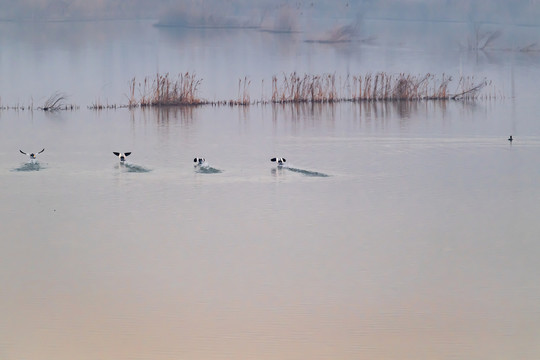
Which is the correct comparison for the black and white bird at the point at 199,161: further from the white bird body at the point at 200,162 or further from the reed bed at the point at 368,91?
Result: the reed bed at the point at 368,91

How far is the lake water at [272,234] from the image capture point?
5.34 m

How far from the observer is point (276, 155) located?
1147 centimetres

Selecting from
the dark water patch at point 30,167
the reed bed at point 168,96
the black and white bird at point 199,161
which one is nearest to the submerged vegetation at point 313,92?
the reed bed at point 168,96

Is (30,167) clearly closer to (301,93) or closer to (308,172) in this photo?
(308,172)

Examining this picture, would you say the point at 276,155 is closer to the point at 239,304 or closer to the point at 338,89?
the point at 239,304

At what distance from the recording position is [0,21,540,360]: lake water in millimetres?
5336

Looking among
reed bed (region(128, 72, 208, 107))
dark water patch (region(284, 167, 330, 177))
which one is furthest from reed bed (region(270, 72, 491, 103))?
dark water patch (region(284, 167, 330, 177))

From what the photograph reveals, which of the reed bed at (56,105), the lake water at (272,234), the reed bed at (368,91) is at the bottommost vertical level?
the lake water at (272,234)

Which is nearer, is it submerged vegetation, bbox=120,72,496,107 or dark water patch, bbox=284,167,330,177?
dark water patch, bbox=284,167,330,177

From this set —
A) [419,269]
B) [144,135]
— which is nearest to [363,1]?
[144,135]

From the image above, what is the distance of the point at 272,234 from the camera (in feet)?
24.6

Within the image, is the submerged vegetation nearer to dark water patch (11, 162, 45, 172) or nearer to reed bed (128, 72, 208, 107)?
reed bed (128, 72, 208, 107)

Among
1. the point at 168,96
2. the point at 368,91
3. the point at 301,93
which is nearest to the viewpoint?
the point at 168,96

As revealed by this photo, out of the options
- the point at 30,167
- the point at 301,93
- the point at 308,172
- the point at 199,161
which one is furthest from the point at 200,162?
the point at 301,93
